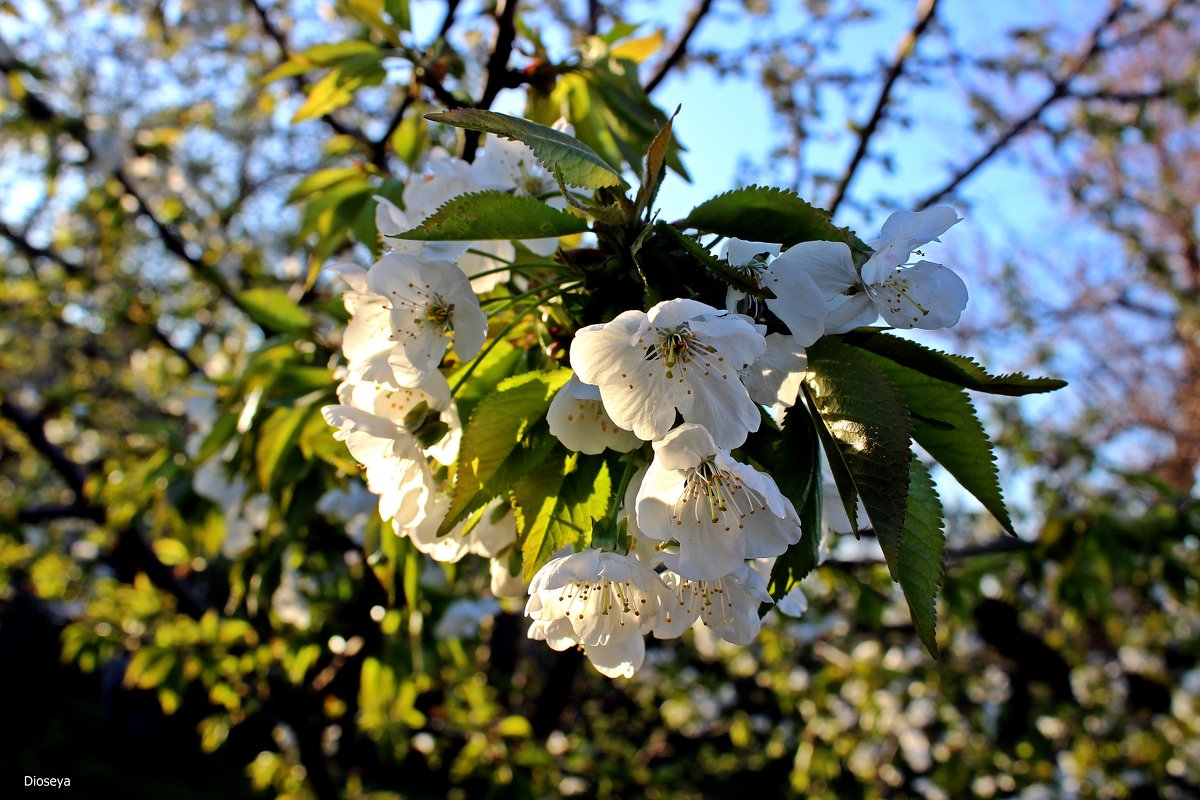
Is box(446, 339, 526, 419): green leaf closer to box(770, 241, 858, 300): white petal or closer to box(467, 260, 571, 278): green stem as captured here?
box(467, 260, 571, 278): green stem

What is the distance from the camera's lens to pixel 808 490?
0.79m

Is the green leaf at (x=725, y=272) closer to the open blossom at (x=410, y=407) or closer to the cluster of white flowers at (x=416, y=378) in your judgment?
the cluster of white flowers at (x=416, y=378)

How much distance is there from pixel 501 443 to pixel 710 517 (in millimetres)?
227

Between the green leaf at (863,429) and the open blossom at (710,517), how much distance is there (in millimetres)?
69

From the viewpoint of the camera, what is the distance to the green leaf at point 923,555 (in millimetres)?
695

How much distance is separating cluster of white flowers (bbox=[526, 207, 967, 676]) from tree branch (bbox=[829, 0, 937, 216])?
1.97 meters

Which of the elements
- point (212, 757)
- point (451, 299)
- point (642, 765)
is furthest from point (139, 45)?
point (451, 299)

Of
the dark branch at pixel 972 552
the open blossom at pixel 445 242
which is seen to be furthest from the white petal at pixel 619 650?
the dark branch at pixel 972 552

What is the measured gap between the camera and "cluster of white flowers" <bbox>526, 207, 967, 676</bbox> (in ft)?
2.38

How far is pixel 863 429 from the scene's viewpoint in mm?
690

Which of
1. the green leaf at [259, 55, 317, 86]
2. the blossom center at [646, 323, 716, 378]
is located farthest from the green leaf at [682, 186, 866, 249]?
the green leaf at [259, 55, 317, 86]

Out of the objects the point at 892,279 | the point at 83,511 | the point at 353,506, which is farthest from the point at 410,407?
the point at 83,511

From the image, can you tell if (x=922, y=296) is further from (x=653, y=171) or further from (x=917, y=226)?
(x=653, y=171)

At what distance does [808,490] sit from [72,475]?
10.3 ft
